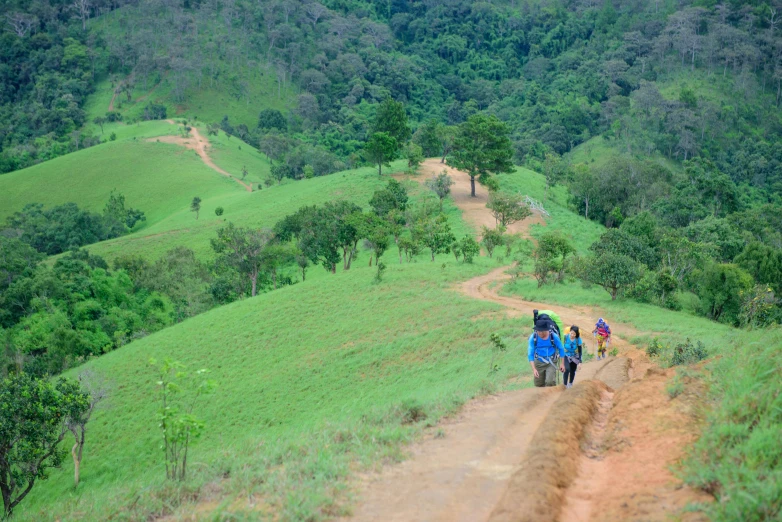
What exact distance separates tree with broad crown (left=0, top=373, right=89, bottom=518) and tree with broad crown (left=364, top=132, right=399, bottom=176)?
48.5 metres

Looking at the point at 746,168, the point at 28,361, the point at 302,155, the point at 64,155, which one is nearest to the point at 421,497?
the point at 28,361

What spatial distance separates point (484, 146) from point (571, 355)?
47.7 meters

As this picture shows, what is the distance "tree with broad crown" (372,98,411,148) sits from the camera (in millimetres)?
67812

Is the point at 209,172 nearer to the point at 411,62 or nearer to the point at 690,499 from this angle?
the point at 411,62

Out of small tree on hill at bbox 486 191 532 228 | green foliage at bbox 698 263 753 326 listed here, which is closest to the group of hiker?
green foliage at bbox 698 263 753 326

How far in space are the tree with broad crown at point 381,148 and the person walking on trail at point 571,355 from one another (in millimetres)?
53084

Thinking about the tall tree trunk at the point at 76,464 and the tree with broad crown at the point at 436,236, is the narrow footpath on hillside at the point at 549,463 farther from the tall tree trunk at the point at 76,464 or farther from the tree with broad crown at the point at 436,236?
Answer: the tree with broad crown at the point at 436,236

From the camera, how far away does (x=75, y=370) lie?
33844 millimetres

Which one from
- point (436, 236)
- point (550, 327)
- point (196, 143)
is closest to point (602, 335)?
point (550, 327)

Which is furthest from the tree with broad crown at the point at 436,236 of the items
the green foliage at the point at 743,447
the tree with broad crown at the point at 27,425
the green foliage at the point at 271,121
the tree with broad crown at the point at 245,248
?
the green foliage at the point at 271,121

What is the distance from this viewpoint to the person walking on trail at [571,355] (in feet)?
40.0

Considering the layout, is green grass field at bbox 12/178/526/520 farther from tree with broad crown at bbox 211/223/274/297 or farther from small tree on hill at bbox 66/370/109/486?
tree with broad crown at bbox 211/223/274/297

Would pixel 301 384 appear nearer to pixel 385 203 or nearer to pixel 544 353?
pixel 544 353

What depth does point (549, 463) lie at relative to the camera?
24.5 feet
